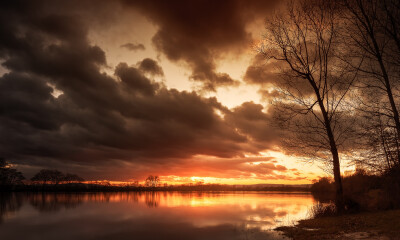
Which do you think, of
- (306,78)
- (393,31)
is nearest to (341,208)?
(306,78)

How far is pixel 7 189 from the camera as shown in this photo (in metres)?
141

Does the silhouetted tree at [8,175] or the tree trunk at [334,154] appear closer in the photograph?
the tree trunk at [334,154]

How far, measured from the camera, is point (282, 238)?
754 inches

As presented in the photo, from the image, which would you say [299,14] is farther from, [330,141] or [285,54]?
[330,141]

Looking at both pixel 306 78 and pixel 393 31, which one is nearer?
pixel 393 31

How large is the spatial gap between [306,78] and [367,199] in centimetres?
1881

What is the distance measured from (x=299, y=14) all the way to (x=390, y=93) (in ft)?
32.7

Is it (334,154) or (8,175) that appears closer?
(334,154)

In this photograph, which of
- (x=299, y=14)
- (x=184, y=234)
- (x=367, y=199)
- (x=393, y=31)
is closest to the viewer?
(x=393, y=31)

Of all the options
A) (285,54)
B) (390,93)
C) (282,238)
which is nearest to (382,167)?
(390,93)

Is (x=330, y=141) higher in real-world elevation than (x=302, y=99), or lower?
lower

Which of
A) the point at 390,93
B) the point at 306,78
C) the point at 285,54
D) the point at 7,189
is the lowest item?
the point at 7,189

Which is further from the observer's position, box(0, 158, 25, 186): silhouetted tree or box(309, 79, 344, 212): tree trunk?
box(0, 158, 25, 186): silhouetted tree

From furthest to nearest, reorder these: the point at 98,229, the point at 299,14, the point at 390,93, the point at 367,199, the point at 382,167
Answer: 1. the point at 367,199
2. the point at 98,229
3. the point at 299,14
4. the point at 382,167
5. the point at 390,93
